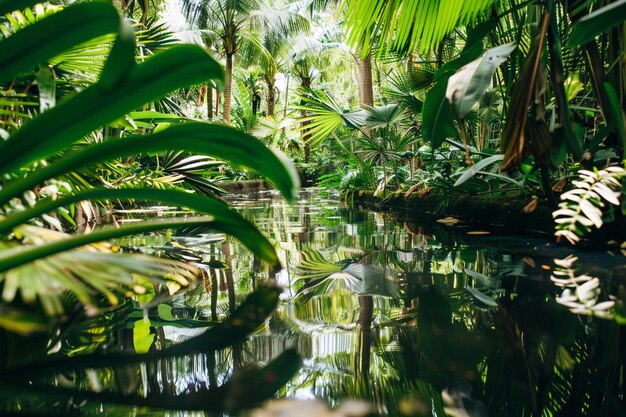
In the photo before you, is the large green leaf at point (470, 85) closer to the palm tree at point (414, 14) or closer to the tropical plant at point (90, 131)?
the palm tree at point (414, 14)

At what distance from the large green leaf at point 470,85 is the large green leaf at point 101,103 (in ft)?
3.76

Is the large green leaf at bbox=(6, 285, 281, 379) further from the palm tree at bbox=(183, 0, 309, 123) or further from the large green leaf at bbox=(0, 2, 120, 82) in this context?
the palm tree at bbox=(183, 0, 309, 123)

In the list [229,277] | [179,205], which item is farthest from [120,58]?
[229,277]

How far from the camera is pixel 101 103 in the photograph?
654mm

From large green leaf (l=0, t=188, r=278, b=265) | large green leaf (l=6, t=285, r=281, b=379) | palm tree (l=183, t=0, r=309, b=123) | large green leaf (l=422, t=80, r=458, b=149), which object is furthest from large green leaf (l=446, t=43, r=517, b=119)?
palm tree (l=183, t=0, r=309, b=123)

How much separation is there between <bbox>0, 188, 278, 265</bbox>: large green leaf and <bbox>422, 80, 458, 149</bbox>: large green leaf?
1.48 m

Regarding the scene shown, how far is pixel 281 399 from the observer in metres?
0.67

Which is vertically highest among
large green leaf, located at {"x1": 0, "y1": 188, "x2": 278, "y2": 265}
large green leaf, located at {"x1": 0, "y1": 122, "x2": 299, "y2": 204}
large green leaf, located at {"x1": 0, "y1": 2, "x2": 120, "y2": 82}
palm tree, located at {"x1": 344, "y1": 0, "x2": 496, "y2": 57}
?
palm tree, located at {"x1": 344, "y1": 0, "x2": 496, "y2": 57}

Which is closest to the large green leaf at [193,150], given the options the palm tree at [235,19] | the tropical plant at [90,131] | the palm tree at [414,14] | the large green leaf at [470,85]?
the tropical plant at [90,131]

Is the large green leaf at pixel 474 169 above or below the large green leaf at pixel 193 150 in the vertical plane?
above

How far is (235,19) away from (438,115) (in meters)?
13.7

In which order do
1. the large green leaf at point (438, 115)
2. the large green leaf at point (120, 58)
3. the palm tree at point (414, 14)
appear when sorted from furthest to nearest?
the palm tree at point (414, 14)
the large green leaf at point (438, 115)
the large green leaf at point (120, 58)

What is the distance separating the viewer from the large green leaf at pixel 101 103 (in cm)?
65

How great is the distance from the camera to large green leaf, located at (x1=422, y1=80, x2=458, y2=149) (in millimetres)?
2080
